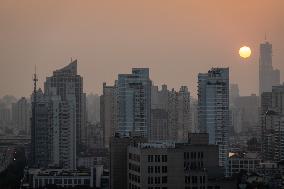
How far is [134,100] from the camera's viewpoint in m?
20.8

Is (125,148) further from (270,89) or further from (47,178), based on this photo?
(270,89)

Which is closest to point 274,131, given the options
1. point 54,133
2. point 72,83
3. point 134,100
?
point 134,100

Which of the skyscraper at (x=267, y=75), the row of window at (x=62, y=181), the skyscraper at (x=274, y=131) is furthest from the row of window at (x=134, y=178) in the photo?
the skyscraper at (x=267, y=75)

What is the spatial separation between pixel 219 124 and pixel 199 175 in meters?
11.3

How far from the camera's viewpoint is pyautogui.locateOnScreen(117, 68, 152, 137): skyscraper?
2044cm

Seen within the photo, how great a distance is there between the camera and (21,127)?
105 feet

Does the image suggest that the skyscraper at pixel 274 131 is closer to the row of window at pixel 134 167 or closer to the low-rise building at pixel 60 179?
the low-rise building at pixel 60 179

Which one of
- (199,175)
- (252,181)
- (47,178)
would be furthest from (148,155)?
(47,178)

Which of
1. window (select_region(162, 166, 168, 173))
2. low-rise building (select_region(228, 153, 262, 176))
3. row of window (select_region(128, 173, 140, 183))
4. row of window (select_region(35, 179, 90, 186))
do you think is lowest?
row of window (select_region(35, 179, 90, 186))

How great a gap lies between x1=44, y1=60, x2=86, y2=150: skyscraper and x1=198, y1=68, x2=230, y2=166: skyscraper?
256 inches

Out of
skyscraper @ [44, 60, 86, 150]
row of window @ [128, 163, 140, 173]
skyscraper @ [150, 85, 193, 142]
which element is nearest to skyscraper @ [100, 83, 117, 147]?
skyscraper @ [44, 60, 86, 150]

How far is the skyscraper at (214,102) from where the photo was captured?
68.5 ft

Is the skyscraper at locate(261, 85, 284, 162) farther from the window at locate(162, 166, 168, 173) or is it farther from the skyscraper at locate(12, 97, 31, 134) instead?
the window at locate(162, 166, 168, 173)

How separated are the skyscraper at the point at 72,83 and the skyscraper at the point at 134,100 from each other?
221 inches
